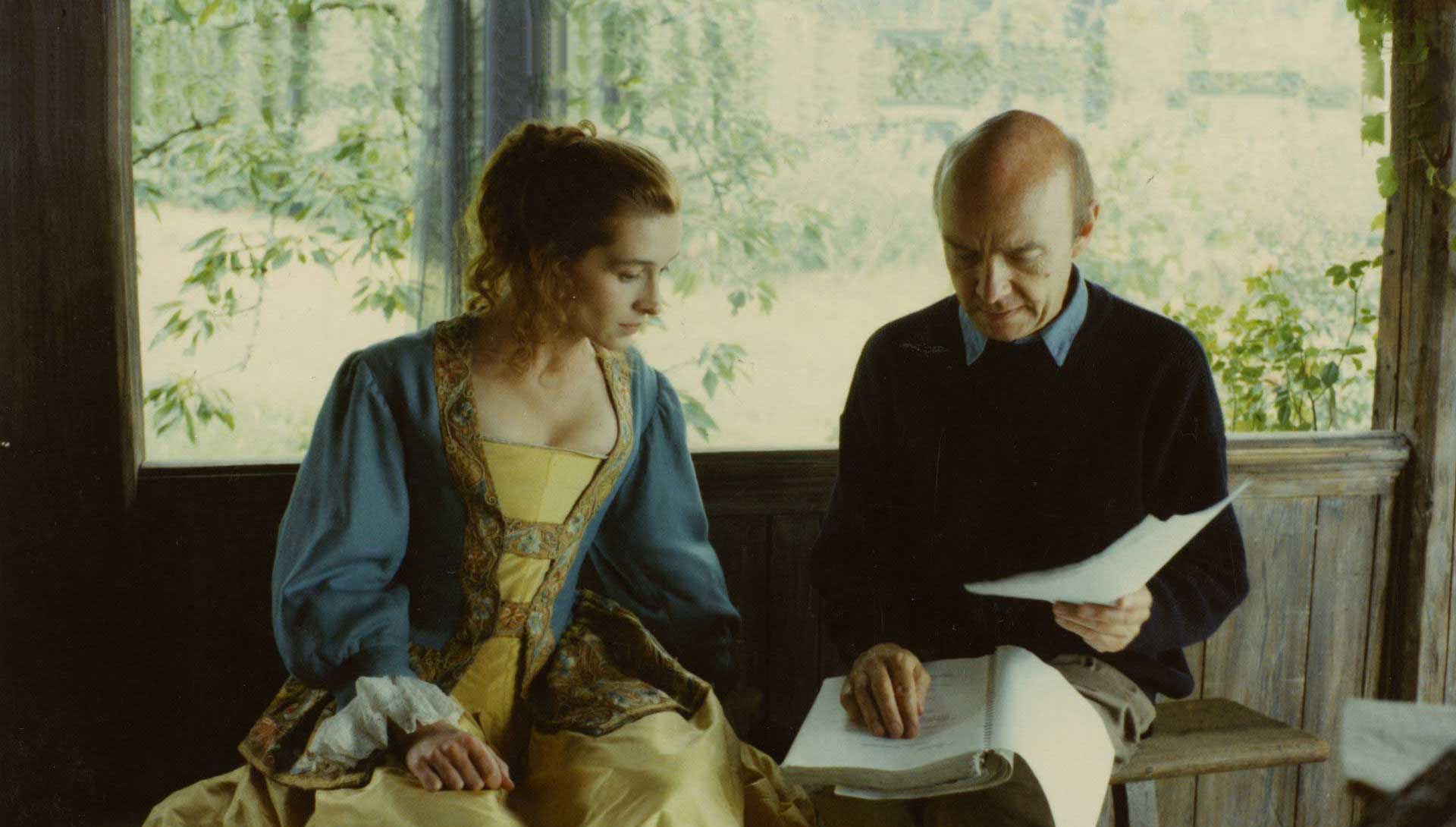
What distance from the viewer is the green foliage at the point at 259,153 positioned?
2.28 m

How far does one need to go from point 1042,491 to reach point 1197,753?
50 centimetres

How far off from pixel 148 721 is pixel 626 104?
148cm

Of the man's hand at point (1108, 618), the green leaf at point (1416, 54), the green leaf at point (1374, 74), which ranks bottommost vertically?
the man's hand at point (1108, 618)

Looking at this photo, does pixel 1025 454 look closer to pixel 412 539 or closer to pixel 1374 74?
pixel 412 539

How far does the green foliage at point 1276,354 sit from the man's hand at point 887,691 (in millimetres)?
1411

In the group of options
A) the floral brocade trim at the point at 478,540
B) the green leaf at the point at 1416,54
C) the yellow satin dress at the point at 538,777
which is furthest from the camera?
the green leaf at the point at 1416,54

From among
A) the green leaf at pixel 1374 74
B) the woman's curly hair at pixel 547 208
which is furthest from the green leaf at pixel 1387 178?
the woman's curly hair at pixel 547 208

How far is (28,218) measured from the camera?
6.88 feet

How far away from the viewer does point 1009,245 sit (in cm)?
194

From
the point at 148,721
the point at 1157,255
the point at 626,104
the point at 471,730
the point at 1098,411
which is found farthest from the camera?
the point at 1157,255

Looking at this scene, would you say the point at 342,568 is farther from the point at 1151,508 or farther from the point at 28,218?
the point at 1151,508

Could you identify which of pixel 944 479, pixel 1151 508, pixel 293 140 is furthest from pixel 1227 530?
pixel 293 140

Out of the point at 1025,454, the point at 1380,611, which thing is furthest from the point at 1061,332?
the point at 1380,611

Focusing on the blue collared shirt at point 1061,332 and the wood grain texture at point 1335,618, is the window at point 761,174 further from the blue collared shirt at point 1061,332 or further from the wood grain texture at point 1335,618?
the blue collared shirt at point 1061,332
